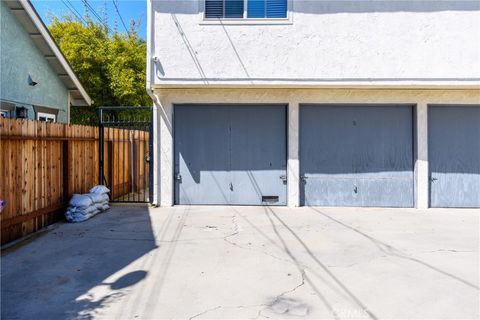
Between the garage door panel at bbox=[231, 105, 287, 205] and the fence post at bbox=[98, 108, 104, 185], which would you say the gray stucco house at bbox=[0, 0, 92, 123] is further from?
the garage door panel at bbox=[231, 105, 287, 205]

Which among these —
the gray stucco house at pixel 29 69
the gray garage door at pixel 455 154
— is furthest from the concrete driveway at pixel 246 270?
the gray stucco house at pixel 29 69

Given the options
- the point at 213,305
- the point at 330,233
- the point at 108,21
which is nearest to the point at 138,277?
the point at 213,305

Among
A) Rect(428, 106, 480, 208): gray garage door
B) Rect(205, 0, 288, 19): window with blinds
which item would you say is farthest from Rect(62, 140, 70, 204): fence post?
Rect(428, 106, 480, 208): gray garage door

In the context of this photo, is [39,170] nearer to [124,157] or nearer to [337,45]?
[124,157]

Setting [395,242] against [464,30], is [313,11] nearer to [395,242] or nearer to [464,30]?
[464,30]

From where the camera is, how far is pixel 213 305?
3592mm

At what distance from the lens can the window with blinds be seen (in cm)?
845

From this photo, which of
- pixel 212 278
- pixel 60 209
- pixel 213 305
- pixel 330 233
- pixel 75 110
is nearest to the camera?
pixel 213 305

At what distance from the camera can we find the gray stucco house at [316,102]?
8.28m

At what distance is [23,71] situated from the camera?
9.84 m

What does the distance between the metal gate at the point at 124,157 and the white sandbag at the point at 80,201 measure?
166 centimetres

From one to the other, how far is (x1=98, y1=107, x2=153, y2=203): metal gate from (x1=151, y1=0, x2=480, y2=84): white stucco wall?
1.89 m

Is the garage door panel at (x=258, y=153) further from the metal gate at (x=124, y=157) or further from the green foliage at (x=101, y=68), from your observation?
the green foliage at (x=101, y=68)

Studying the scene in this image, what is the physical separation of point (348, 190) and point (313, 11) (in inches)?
172
